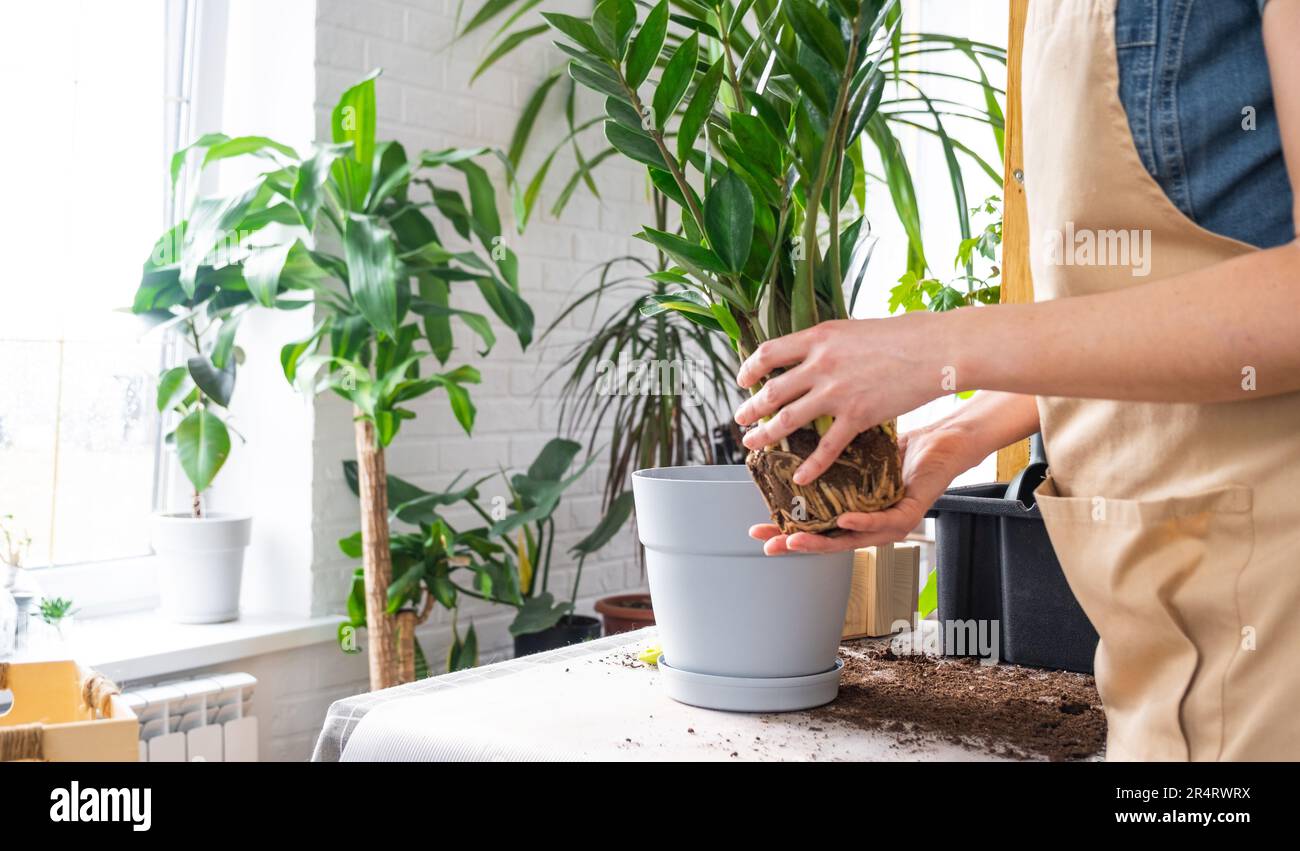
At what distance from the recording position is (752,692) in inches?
37.9

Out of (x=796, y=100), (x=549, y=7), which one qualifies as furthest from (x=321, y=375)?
(x=796, y=100)

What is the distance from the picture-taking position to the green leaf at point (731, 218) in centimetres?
87

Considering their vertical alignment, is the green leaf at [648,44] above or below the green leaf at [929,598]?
above

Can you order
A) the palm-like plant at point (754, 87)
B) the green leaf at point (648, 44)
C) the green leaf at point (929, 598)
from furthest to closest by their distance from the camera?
the green leaf at point (929, 598) → the palm-like plant at point (754, 87) → the green leaf at point (648, 44)

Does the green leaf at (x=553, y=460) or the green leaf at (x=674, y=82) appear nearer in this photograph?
the green leaf at (x=674, y=82)

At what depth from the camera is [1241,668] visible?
0.69 meters

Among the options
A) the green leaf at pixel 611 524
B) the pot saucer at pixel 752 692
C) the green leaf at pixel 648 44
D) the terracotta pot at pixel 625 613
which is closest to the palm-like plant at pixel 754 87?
the green leaf at pixel 648 44

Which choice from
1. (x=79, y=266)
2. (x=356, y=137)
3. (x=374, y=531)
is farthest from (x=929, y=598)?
(x=79, y=266)

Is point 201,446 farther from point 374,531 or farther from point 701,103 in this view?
point 701,103

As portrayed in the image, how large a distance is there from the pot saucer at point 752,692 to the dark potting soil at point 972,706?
2 centimetres

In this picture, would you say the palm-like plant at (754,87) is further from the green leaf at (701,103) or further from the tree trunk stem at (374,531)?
the tree trunk stem at (374,531)

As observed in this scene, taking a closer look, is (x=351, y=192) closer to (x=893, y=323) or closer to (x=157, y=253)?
(x=157, y=253)

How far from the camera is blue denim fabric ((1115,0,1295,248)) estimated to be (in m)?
0.69

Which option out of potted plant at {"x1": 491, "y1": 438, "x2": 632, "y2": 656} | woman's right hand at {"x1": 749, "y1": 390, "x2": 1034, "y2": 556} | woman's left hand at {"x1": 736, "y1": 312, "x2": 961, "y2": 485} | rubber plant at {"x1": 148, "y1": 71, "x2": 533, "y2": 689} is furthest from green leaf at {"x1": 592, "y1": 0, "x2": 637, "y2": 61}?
potted plant at {"x1": 491, "y1": 438, "x2": 632, "y2": 656}
